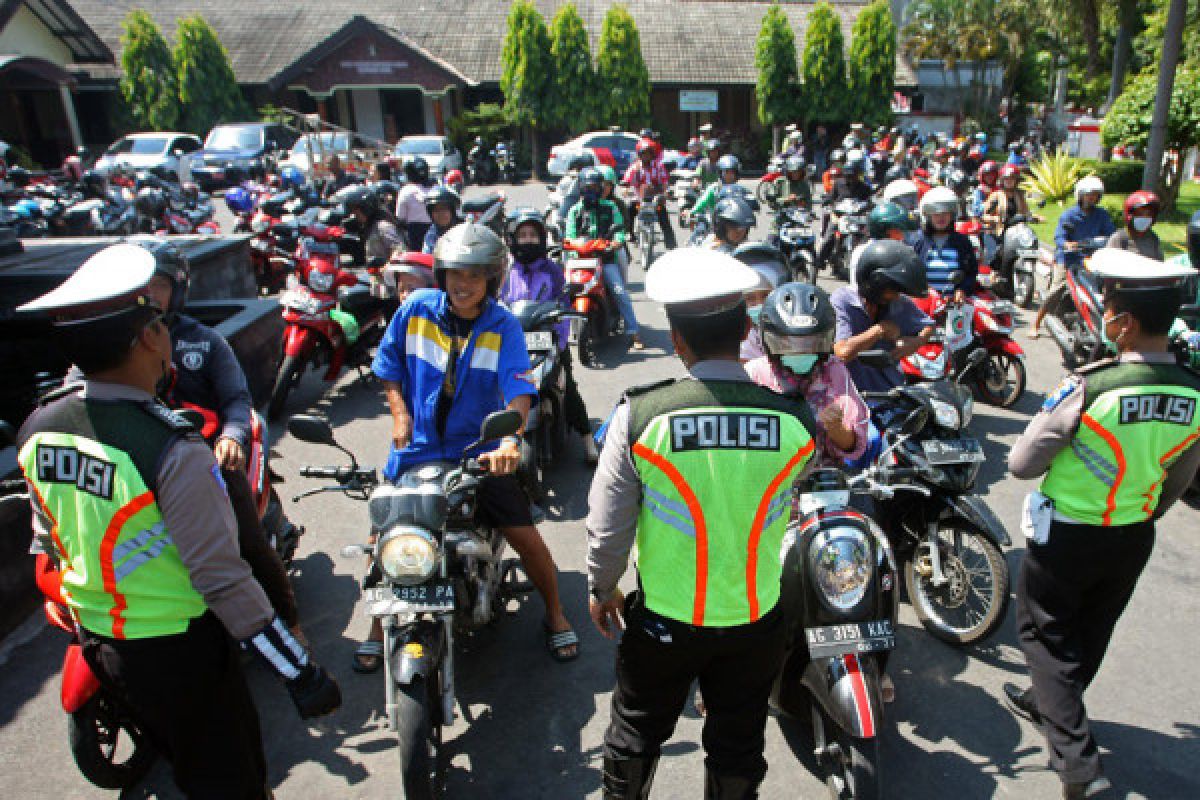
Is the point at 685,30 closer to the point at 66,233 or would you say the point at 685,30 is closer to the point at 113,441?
the point at 66,233

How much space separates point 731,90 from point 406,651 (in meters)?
34.6

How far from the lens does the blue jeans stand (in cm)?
939

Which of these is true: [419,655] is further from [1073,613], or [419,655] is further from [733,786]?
[1073,613]

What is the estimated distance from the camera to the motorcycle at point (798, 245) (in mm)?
10773

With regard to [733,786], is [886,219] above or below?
above

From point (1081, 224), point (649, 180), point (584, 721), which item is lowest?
point (584, 721)

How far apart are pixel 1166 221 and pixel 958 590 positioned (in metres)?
14.9

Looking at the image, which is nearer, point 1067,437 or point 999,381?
point 1067,437

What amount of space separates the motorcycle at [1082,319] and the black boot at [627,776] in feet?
21.2

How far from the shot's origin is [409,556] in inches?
127

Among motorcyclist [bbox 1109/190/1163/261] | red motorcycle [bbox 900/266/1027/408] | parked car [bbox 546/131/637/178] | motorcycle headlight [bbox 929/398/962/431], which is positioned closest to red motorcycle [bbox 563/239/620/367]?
red motorcycle [bbox 900/266/1027/408]

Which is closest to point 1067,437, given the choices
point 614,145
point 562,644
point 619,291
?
point 562,644

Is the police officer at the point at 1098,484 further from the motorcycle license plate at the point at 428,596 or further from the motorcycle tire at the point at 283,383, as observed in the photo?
the motorcycle tire at the point at 283,383

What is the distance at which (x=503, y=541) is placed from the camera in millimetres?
4320
